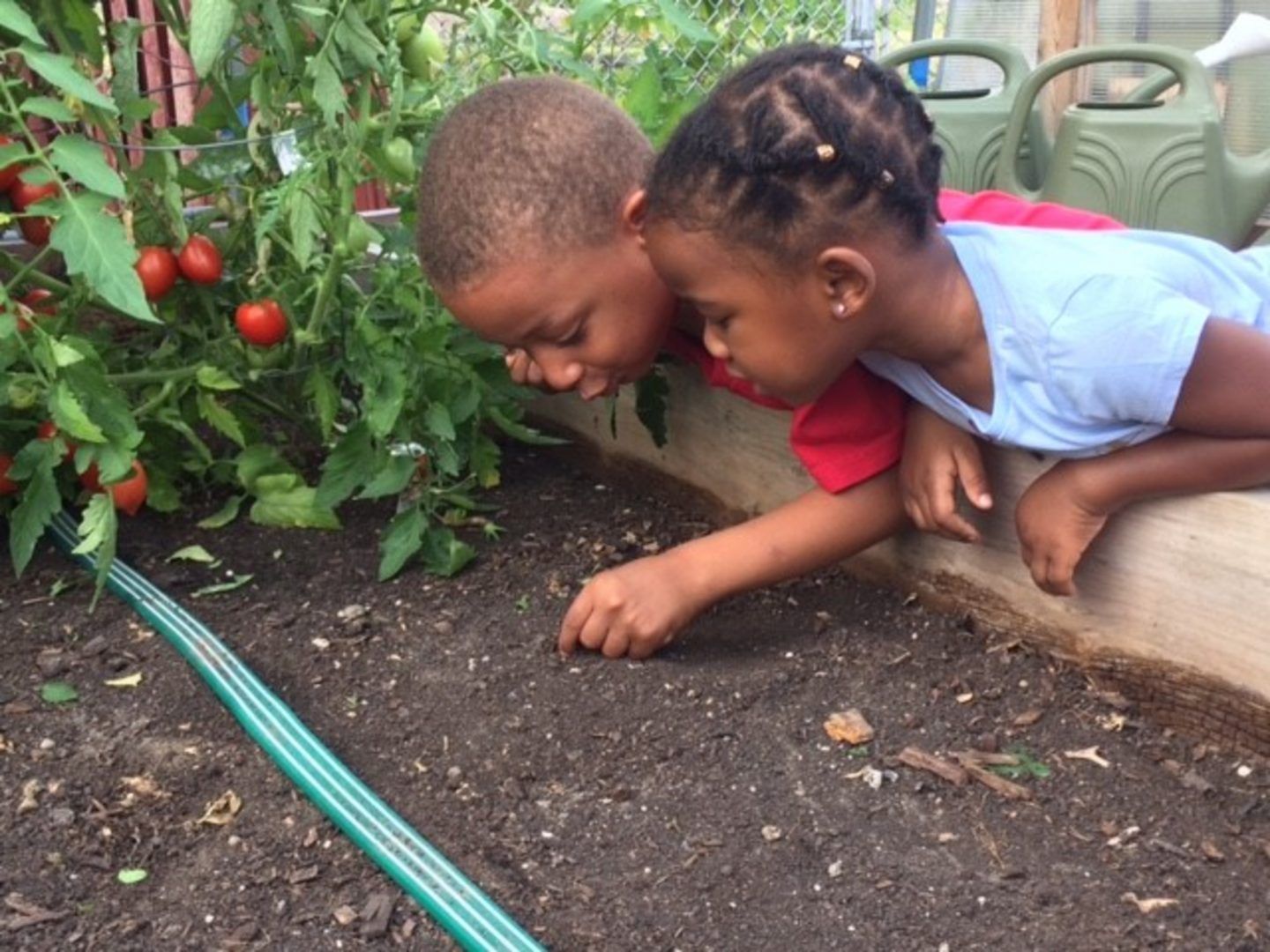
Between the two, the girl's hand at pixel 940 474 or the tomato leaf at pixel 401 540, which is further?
the tomato leaf at pixel 401 540

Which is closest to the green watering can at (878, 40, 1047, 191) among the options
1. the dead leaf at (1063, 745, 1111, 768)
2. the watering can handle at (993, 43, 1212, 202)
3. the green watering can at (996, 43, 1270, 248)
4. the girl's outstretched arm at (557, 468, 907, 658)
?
the watering can handle at (993, 43, 1212, 202)

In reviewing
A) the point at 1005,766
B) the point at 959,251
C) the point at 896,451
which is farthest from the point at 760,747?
the point at 959,251

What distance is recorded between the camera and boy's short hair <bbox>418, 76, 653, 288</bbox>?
1653 mm

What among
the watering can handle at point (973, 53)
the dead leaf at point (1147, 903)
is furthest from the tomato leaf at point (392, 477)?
the watering can handle at point (973, 53)

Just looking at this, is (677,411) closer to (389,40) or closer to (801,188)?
(389,40)

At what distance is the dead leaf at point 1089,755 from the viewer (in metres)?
1.57

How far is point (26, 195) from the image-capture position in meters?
1.97

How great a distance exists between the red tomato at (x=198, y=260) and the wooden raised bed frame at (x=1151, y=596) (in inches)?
32.7

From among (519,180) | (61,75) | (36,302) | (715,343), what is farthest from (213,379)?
(715,343)

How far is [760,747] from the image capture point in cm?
162

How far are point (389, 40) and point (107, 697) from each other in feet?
2.93

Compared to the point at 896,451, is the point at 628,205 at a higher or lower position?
higher

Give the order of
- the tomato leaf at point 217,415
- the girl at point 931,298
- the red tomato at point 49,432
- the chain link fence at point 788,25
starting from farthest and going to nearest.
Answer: the chain link fence at point 788,25 < the tomato leaf at point 217,415 < the red tomato at point 49,432 < the girl at point 931,298

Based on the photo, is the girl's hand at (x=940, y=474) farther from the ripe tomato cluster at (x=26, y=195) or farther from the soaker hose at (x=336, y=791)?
the ripe tomato cluster at (x=26, y=195)
